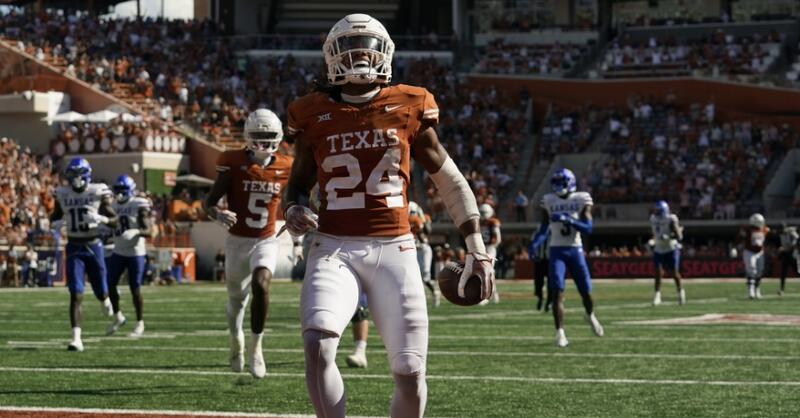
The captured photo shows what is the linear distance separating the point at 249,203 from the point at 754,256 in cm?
1722

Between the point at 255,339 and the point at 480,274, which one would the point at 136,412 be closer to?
the point at 255,339

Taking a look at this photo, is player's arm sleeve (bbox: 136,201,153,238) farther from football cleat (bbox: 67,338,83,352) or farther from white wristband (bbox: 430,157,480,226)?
white wristband (bbox: 430,157,480,226)

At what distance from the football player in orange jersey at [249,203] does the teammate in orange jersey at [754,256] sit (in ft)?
52.7

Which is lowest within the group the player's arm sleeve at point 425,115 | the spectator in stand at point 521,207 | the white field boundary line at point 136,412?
the spectator in stand at point 521,207

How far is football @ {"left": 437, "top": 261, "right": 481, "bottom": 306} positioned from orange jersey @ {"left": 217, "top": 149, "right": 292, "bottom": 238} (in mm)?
5028

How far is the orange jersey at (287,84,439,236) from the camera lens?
616 cm

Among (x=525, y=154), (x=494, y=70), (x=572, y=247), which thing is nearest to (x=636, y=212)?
(x=525, y=154)

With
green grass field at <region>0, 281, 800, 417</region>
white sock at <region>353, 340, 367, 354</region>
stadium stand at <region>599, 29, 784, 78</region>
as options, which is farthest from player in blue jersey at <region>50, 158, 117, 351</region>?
stadium stand at <region>599, 29, 784, 78</region>

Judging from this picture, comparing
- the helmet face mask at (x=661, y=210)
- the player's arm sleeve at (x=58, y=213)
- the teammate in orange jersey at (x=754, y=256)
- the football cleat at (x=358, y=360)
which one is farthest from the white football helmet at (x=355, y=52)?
the teammate in orange jersey at (x=754, y=256)

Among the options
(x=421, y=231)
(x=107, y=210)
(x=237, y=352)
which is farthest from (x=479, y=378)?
(x=421, y=231)

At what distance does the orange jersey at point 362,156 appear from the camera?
6156 mm

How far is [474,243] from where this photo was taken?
6.19 m

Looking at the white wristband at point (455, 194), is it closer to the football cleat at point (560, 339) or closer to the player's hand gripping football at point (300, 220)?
the player's hand gripping football at point (300, 220)

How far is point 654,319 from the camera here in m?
19.0
